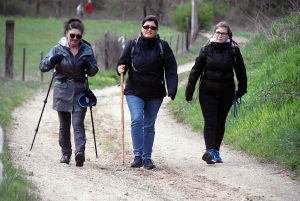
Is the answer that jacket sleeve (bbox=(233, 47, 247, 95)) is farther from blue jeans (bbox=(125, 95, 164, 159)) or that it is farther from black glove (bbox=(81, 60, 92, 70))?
black glove (bbox=(81, 60, 92, 70))

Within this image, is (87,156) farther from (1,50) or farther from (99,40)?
(1,50)

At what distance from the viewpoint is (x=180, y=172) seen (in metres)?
9.32

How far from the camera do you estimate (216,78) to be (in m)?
9.68

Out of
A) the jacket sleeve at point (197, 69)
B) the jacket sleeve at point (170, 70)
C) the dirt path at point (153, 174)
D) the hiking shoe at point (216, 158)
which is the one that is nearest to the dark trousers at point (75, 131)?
the dirt path at point (153, 174)

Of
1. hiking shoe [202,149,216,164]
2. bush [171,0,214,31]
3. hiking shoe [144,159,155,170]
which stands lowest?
hiking shoe [144,159,155,170]

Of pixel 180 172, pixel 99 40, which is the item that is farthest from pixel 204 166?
pixel 99 40

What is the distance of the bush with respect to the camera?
50000 millimetres

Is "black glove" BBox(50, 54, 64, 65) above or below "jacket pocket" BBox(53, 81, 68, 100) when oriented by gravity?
above

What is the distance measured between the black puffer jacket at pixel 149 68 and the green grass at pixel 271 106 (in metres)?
1.76

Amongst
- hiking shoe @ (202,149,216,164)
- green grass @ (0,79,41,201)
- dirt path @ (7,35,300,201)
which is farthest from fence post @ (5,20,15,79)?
hiking shoe @ (202,149,216,164)

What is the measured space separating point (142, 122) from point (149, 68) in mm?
716

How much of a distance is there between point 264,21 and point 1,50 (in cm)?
1616

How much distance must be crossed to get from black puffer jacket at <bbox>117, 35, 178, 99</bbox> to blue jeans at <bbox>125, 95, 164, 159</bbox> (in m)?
0.10

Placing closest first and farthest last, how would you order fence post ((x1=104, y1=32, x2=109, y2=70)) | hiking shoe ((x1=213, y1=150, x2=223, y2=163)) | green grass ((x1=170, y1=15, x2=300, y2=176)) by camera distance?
hiking shoe ((x1=213, y1=150, x2=223, y2=163)) → green grass ((x1=170, y1=15, x2=300, y2=176)) → fence post ((x1=104, y1=32, x2=109, y2=70))
